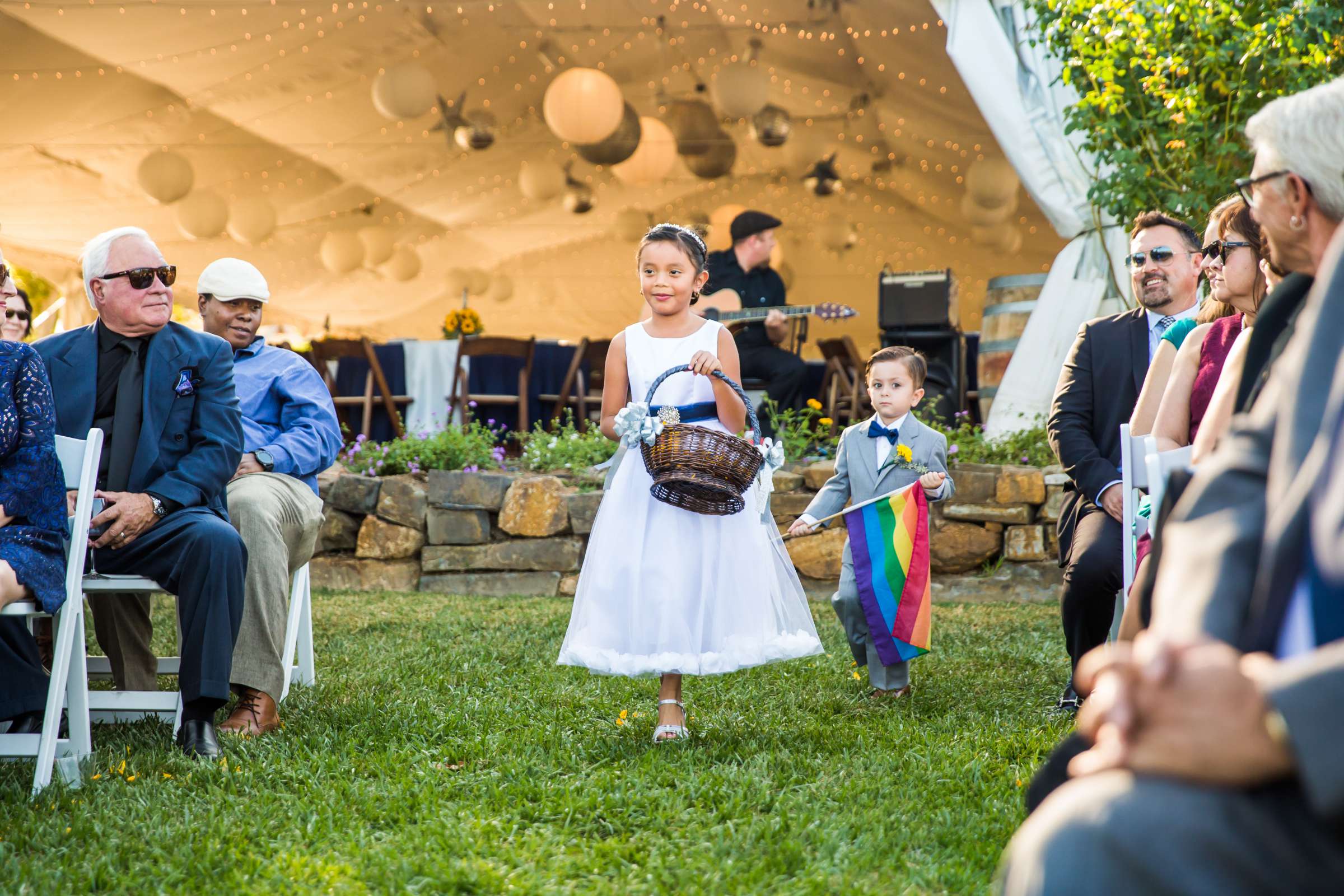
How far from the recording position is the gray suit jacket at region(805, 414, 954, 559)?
12.8 ft

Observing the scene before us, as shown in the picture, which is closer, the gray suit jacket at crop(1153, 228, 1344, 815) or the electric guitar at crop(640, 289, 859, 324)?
the gray suit jacket at crop(1153, 228, 1344, 815)

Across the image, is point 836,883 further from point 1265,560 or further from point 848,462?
point 848,462

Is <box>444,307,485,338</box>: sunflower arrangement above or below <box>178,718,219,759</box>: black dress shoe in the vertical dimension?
above

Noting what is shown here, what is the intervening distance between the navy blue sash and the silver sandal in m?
0.79

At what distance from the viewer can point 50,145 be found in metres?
11.6

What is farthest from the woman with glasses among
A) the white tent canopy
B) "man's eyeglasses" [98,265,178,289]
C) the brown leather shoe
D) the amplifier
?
the white tent canopy

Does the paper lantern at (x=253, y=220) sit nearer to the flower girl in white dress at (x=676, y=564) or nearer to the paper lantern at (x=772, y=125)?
the paper lantern at (x=772, y=125)

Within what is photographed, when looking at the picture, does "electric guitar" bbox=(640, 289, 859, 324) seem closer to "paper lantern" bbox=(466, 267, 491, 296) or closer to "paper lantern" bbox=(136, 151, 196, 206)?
"paper lantern" bbox=(466, 267, 491, 296)

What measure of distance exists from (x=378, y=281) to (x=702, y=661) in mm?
10301

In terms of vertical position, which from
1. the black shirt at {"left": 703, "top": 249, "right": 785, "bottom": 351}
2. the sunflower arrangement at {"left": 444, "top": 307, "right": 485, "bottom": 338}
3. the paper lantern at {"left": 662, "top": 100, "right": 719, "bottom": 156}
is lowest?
the sunflower arrangement at {"left": 444, "top": 307, "right": 485, "bottom": 338}

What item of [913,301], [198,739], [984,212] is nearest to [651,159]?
[984,212]

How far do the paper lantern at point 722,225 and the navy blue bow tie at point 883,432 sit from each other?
8150 mm

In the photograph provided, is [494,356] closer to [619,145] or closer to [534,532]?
[534,532]

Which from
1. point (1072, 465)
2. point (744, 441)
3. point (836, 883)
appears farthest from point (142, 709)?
point (1072, 465)
